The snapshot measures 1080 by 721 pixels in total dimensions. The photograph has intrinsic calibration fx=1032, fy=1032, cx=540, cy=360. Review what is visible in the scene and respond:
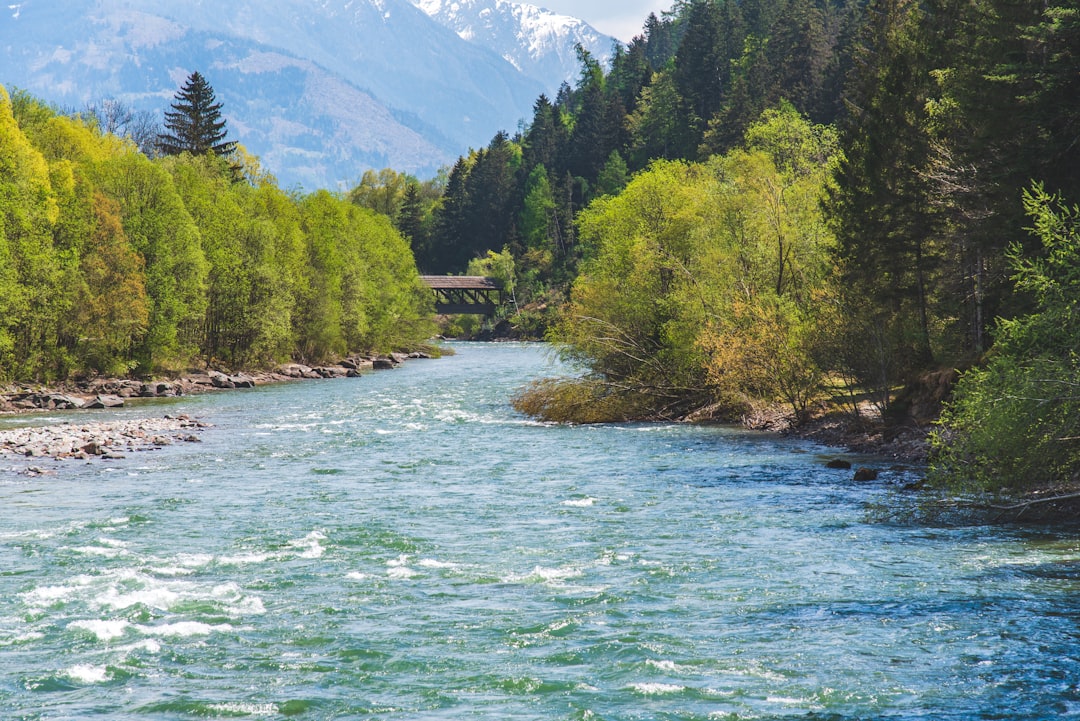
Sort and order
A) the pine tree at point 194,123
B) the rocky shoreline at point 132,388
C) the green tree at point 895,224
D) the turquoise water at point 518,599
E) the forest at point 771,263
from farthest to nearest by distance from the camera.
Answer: the pine tree at point 194,123, the rocky shoreline at point 132,388, the green tree at point 895,224, the forest at point 771,263, the turquoise water at point 518,599

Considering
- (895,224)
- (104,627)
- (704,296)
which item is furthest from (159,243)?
(104,627)

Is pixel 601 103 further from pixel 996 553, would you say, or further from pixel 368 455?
pixel 996 553

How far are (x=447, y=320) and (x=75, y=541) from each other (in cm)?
14226

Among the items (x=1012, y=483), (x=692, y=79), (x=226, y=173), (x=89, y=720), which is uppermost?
(x=692, y=79)

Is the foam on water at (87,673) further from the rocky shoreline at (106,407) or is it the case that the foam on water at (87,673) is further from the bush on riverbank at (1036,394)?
the rocky shoreline at (106,407)

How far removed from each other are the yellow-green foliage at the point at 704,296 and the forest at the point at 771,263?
0.43 ft

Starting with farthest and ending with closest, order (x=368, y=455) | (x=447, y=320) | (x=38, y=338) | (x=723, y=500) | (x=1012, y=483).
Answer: (x=447, y=320)
(x=38, y=338)
(x=368, y=455)
(x=723, y=500)
(x=1012, y=483)

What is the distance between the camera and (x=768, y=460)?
3294cm

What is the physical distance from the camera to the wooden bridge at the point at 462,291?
490 feet

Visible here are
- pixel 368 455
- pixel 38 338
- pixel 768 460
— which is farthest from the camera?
pixel 38 338

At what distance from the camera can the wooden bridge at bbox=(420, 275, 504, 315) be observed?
14938 cm

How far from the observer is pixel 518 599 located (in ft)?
56.0

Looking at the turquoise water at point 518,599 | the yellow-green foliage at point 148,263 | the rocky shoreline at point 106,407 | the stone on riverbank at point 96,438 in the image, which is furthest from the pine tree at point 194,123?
the turquoise water at point 518,599

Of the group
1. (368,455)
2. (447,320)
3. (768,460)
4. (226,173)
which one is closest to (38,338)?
(368,455)
